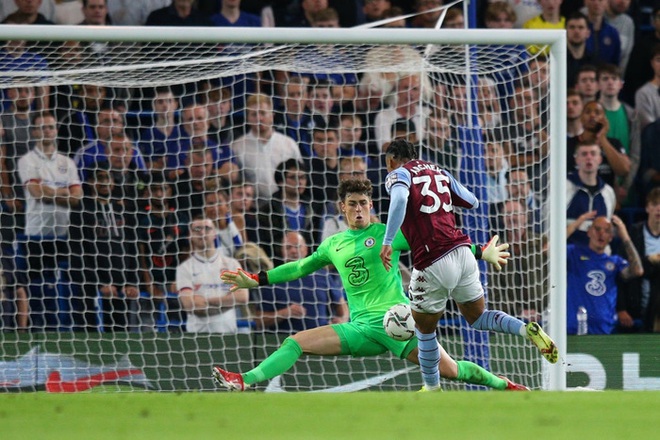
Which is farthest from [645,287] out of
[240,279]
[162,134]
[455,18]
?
[162,134]

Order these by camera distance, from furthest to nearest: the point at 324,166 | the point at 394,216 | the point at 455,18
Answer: the point at 455,18
the point at 324,166
the point at 394,216

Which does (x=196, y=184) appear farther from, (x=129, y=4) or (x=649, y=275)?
(x=649, y=275)

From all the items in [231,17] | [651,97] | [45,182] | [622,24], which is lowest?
[45,182]

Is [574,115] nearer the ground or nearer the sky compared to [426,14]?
nearer the ground

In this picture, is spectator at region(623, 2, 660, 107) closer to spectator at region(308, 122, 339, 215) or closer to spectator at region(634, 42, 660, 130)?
spectator at region(634, 42, 660, 130)

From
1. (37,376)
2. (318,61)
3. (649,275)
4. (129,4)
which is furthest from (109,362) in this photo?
(649,275)

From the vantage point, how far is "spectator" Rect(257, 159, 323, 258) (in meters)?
9.20

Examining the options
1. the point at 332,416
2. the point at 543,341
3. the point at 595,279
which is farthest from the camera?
the point at 595,279

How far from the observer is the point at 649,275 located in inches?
382

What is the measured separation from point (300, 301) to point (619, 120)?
367 cm

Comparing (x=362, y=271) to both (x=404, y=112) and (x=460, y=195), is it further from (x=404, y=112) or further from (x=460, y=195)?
(x=404, y=112)

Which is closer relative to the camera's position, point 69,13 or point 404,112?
point 404,112

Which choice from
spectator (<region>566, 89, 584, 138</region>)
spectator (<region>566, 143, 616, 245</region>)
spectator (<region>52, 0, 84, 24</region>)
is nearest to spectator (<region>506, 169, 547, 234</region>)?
spectator (<region>566, 143, 616, 245</region>)

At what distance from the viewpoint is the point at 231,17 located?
34.5ft
